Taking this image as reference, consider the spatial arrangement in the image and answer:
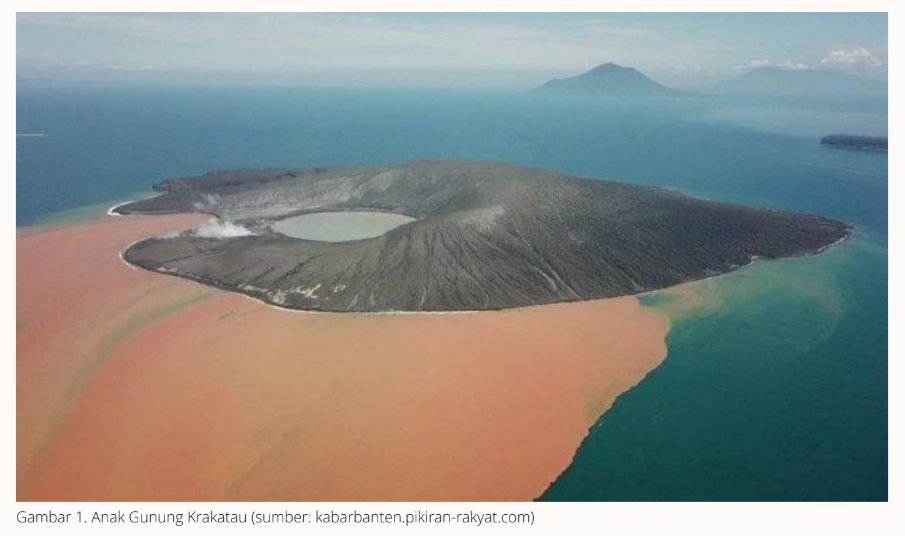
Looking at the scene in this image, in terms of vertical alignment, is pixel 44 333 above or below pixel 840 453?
above

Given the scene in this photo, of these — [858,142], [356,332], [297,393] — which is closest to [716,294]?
[356,332]

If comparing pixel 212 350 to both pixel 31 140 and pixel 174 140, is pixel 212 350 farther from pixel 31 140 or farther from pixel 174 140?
pixel 31 140

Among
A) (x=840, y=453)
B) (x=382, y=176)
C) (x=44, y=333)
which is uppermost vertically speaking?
(x=382, y=176)

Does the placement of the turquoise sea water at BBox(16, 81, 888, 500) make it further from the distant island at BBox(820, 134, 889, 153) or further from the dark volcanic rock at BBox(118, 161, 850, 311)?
the distant island at BBox(820, 134, 889, 153)

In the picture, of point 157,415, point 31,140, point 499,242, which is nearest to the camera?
point 157,415

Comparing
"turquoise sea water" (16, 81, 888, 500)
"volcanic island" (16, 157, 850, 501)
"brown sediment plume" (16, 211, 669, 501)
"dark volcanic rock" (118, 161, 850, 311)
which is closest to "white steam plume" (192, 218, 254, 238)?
"volcanic island" (16, 157, 850, 501)

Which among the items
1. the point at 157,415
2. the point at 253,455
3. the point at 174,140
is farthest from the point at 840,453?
the point at 174,140

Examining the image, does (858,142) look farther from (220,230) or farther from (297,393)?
(297,393)
